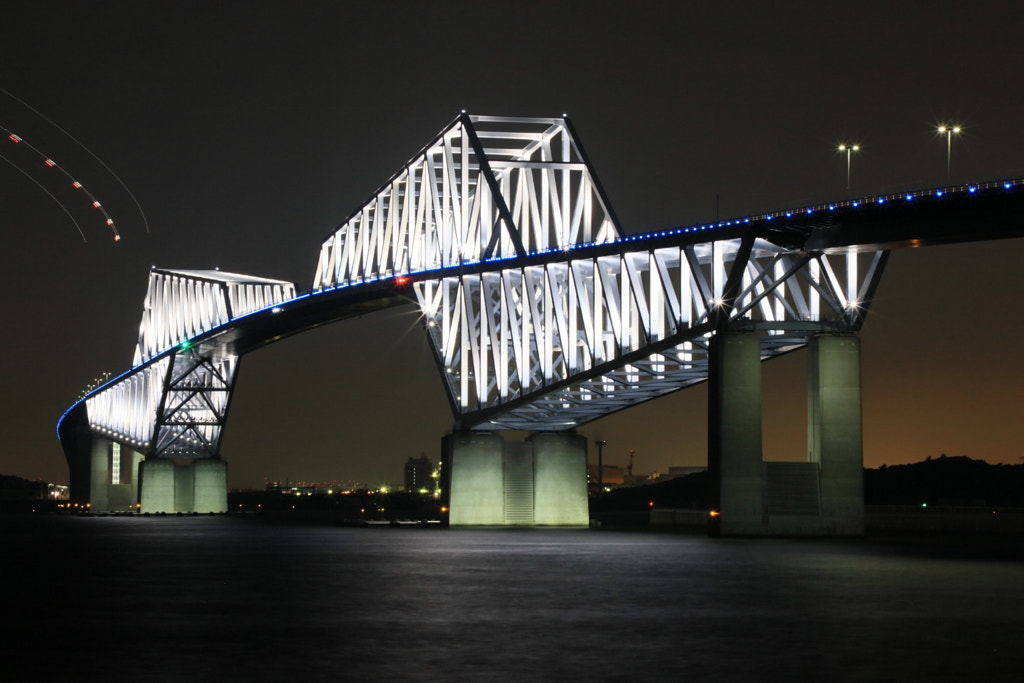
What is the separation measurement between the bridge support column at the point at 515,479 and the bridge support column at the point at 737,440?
93.6ft

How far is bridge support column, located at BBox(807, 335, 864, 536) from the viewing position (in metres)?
65.4

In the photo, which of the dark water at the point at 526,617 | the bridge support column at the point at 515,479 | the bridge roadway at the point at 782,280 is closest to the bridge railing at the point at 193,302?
the bridge support column at the point at 515,479

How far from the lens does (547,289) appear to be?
271 feet

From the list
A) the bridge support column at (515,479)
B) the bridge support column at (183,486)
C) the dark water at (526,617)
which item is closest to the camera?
the dark water at (526,617)

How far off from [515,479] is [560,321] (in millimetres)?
16545

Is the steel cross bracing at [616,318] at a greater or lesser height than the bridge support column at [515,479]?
greater

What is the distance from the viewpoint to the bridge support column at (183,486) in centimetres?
14125

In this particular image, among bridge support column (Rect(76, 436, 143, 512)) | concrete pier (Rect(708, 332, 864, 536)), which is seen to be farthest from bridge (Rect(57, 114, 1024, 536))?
bridge support column (Rect(76, 436, 143, 512))

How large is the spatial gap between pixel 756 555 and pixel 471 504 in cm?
4136

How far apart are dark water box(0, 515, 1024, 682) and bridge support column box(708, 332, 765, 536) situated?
798cm

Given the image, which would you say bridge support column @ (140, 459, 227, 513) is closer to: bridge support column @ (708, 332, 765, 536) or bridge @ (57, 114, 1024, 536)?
bridge @ (57, 114, 1024, 536)

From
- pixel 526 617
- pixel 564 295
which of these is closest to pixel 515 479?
pixel 564 295

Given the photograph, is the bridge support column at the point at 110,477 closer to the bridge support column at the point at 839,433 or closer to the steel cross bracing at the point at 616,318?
the steel cross bracing at the point at 616,318

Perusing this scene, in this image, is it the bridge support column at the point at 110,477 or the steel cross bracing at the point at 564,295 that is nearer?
the steel cross bracing at the point at 564,295
